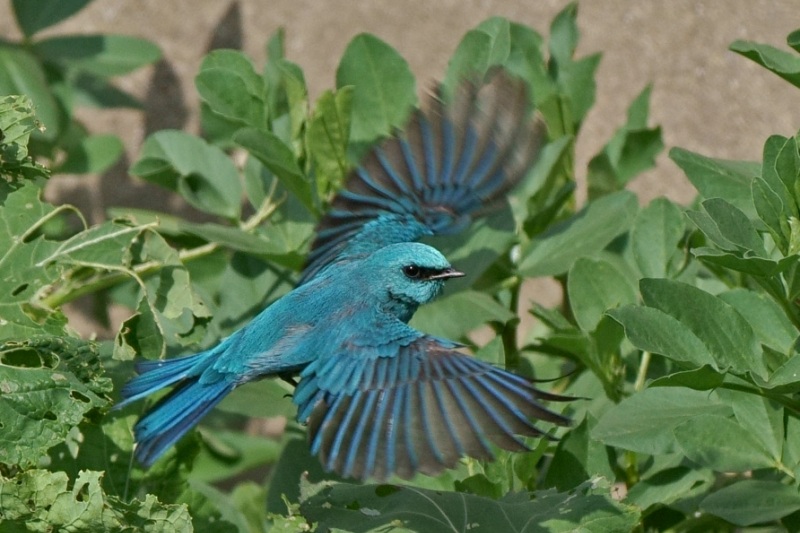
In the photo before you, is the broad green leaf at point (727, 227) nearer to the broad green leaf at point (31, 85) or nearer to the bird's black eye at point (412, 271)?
the bird's black eye at point (412, 271)

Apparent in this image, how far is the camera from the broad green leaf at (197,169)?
8.97 ft

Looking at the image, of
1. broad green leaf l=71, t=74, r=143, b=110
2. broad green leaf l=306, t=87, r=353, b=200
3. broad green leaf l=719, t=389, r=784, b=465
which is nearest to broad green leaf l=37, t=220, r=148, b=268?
broad green leaf l=306, t=87, r=353, b=200

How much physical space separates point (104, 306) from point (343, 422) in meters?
1.50

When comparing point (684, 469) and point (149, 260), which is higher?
point (149, 260)

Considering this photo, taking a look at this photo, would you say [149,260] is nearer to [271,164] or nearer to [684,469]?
[271,164]

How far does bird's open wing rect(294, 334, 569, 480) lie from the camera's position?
6.10ft

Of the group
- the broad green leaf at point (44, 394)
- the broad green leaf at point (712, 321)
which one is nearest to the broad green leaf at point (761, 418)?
the broad green leaf at point (712, 321)

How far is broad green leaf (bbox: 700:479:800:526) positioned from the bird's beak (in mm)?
647

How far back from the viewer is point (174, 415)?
2.27 meters

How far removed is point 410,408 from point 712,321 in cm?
49

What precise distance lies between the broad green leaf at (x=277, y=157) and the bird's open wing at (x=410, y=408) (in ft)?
1.21

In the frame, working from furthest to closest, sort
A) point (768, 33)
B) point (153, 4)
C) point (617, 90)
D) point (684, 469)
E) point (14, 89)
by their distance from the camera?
point (153, 4) → point (617, 90) → point (768, 33) → point (14, 89) → point (684, 469)

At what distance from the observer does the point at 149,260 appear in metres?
2.35

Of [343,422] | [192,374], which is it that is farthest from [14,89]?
[343,422]
